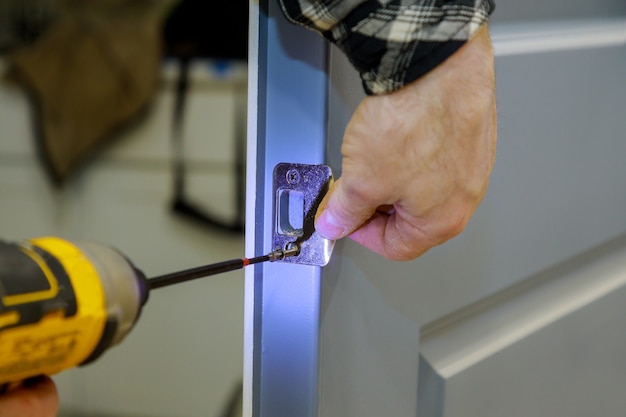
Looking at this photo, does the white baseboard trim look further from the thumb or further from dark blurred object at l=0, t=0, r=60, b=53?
dark blurred object at l=0, t=0, r=60, b=53

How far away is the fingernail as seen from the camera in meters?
0.50

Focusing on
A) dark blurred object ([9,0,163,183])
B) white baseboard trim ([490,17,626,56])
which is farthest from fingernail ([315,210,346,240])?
dark blurred object ([9,0,163,183])

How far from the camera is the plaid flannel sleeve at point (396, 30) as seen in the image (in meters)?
0.43

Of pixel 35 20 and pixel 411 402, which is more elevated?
pixel 35 20

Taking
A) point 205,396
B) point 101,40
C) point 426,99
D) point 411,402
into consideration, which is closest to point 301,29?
point 426,99

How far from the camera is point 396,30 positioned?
1.42 ft

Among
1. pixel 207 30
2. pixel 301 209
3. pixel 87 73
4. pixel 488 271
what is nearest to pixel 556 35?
pixel 488 271

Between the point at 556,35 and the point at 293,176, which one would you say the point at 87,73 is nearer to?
the point at 556,35

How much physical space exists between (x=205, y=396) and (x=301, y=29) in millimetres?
1521

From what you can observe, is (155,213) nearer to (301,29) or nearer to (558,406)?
(558,406)

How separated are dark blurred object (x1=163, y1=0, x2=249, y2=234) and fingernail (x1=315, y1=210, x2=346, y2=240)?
1137mm

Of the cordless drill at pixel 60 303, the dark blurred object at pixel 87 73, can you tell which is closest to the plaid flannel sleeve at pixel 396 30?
the cordless drill at pixel 60 303

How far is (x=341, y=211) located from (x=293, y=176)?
6 centimetres

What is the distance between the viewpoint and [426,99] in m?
0.44
